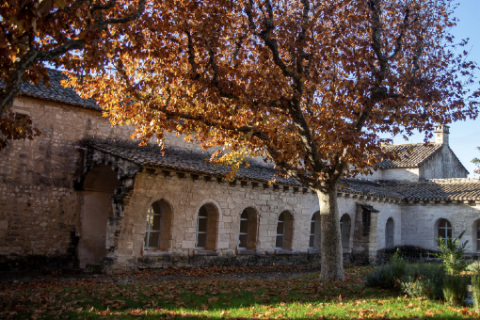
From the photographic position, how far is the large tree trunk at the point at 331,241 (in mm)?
10828

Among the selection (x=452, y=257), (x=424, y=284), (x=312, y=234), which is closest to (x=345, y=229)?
(x=312, y=234)

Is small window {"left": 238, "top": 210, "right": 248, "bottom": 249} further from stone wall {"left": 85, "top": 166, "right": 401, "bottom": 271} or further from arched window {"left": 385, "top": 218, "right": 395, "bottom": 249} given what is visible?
arched window {"left": 385, "top": 218, "right": 395, "bottom": 249}

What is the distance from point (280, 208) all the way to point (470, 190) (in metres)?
12.0

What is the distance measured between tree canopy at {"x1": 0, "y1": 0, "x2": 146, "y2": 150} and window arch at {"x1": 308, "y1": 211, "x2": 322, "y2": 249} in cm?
1363

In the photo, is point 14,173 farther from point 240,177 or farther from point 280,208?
point 280,208

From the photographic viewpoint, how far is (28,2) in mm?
4488

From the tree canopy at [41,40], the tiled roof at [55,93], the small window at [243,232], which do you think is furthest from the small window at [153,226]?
the tree canopy at [41,40]

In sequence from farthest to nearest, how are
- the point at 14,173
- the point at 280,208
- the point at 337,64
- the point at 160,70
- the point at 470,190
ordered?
the point at 470,190 → the point at 280,208 → the point at 14,173 → the point at 337,64 → the point at 160,70

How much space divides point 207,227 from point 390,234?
13.4 meters

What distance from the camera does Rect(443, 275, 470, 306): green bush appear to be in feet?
24.1

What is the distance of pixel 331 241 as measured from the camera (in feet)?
35.7

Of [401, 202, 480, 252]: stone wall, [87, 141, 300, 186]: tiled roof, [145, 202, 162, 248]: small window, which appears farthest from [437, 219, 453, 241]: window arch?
[145, 202, 162, 248]: small window

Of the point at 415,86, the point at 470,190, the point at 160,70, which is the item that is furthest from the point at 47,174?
the point at 470,190

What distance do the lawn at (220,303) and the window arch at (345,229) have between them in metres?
11.0
